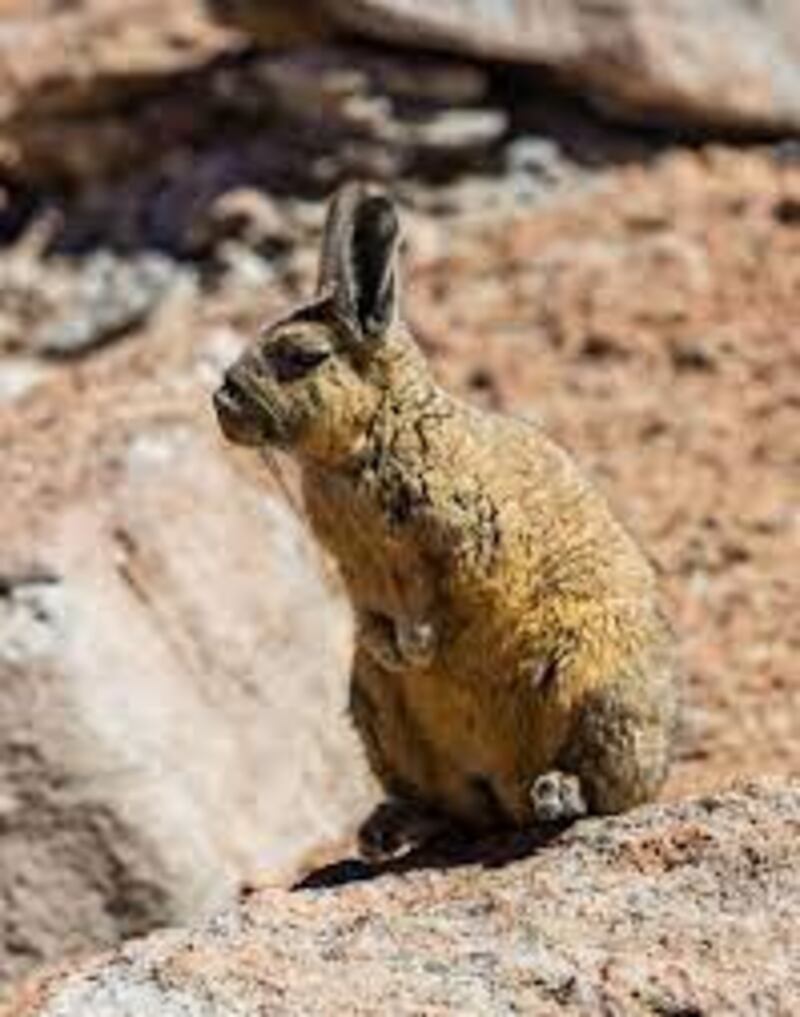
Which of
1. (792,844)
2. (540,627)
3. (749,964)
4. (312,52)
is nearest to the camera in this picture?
(749,964)

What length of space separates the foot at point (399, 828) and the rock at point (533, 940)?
0.50 m

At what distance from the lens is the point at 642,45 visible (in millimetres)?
13336

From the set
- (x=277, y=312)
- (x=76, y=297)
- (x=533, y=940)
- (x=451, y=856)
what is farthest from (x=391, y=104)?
(x=533, y=940)

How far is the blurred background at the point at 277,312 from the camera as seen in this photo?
29.7 feet

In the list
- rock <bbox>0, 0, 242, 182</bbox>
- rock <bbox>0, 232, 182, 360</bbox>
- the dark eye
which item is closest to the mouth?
the dark eye

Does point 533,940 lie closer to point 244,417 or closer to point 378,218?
point 244,417

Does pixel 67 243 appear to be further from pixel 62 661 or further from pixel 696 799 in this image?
pixel 696 799

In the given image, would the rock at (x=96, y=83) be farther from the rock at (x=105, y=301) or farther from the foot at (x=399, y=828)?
the foot at (x=399, y=828)

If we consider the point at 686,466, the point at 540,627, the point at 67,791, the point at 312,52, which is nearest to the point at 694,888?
the point at 540,627

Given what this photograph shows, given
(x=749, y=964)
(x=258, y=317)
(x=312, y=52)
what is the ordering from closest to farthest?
1. (x=749, y=964)
2. (x=258, y=317)
3. (x=312, y=52)

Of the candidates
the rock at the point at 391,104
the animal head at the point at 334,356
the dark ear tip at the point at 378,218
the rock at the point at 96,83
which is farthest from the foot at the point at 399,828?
the rock at the point at 96,83

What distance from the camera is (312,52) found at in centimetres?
1346

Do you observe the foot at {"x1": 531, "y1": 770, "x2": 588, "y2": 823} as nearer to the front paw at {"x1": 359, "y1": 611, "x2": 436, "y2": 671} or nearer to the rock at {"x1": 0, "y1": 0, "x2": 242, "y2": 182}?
the front paw at {"x1": 359, "y1": 611, "x2": 436, "y2": 671}

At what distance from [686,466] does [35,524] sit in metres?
3.14
